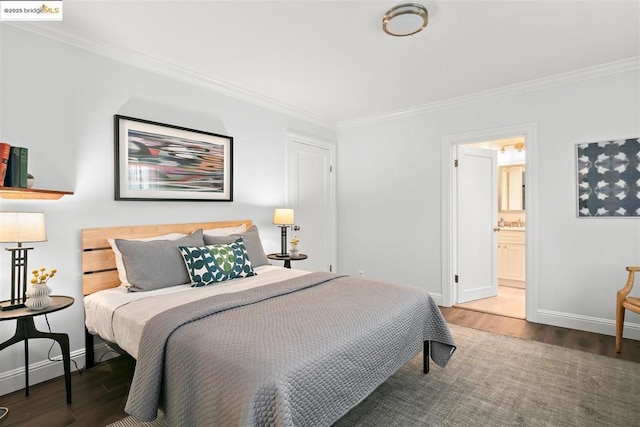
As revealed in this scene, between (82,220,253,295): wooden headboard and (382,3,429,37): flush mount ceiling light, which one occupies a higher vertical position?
(382,3,429,37): flush mount ceiling light

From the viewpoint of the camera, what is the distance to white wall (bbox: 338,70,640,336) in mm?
3061

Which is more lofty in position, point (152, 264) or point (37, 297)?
point (152, 264)

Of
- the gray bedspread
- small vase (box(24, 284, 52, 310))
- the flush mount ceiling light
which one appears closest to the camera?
the gray bedspread

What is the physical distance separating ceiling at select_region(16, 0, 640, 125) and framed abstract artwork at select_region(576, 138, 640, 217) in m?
0.78

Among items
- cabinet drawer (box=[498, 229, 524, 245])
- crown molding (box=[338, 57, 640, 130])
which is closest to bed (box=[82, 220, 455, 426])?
crown molding (box=[338, 57, 640, 130])

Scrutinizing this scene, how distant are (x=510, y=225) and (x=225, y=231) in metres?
4.79

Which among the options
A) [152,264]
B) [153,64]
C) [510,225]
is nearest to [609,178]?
[510,225]

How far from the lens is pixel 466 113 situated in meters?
3.88

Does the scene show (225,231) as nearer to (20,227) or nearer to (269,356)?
(20,227)

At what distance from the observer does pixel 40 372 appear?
7.57 ft

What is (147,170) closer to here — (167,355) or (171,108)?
(171,108)

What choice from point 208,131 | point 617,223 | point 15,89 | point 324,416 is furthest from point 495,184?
point 15,89

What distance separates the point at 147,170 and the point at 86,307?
118 cm

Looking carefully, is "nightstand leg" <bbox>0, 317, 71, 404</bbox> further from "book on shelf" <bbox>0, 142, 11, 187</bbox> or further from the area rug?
"book on shelf" <bbox>0, 142, 11, 187</bbox>
